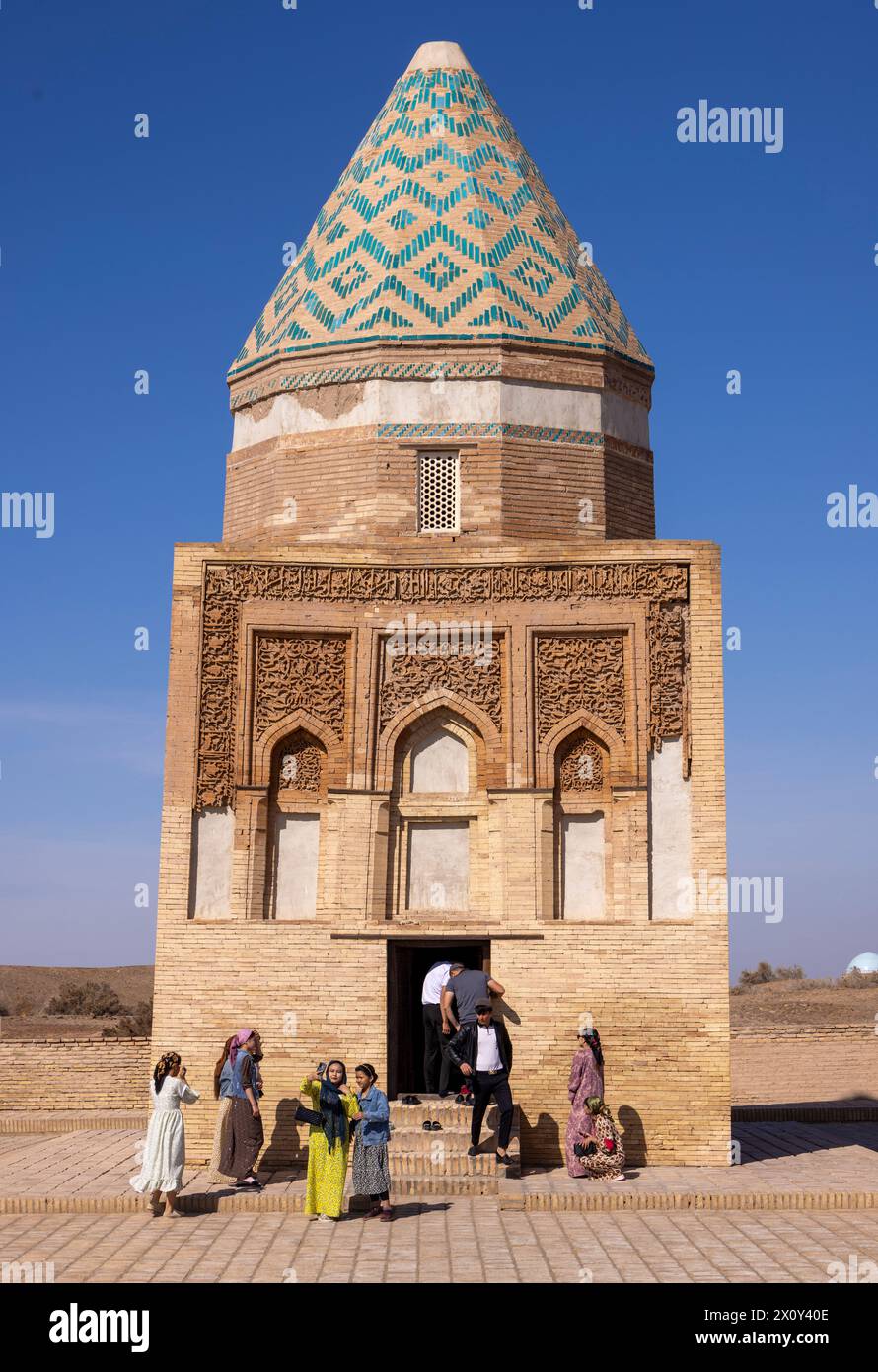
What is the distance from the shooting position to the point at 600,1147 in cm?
1195

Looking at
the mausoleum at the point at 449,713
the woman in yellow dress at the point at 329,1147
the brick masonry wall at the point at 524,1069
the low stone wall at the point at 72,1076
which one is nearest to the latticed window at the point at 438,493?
the mausoleum at the point at 449,713

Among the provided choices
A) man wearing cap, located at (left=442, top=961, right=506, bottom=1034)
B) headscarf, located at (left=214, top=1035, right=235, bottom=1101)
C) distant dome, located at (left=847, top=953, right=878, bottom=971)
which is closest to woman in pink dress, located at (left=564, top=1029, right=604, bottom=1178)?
man wearing cap, located at (left=442, top=961, right=506, bottom=1034)

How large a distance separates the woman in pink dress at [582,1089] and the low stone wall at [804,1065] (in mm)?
7042

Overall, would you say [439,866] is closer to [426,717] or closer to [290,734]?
[426,717]

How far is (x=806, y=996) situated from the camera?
93.2ft

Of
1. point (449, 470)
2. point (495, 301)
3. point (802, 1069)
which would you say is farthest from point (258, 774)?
point (802, 1069)

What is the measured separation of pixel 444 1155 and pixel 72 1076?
6.52 metres

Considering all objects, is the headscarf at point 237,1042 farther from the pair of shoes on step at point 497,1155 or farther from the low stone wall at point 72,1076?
the low stone wall at point 72,1076

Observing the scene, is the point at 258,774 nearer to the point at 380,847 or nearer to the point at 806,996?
the point at 380,847

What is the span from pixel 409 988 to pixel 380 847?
221 cm

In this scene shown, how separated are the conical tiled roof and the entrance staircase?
7.05 meters

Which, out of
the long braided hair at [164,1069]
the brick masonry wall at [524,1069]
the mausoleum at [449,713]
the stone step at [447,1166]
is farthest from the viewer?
the mausoleum at [449,713]

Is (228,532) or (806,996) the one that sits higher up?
(228,532)

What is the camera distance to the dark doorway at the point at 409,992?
13375 mm
